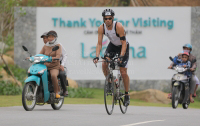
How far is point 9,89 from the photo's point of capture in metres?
18.9

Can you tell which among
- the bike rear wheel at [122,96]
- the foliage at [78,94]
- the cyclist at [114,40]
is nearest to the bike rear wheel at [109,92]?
the cyclist at [114,40]

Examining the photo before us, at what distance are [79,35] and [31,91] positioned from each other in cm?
1306

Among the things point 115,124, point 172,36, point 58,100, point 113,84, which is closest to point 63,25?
point 172,36

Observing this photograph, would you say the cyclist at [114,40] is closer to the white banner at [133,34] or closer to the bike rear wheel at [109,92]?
the bike rear wheel at [109,92]

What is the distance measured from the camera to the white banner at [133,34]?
23.7 metres

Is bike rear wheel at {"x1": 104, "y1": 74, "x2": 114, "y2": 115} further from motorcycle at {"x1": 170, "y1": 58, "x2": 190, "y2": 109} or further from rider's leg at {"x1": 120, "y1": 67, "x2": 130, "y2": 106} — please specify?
motorcycle at {"x1": 170, "y1": 58, "x2": 190, "y2": 109}

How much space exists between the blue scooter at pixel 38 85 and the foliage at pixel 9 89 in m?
7.42

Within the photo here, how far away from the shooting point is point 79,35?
23812 millimetres

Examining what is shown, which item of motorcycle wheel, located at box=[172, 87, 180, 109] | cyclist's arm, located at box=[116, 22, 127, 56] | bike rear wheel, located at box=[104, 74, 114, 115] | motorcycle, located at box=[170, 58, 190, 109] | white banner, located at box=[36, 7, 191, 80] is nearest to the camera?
bike rear wheel, located at box=[104, 74, 114, 115]

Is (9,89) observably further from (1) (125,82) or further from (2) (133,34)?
(1) (125,82)

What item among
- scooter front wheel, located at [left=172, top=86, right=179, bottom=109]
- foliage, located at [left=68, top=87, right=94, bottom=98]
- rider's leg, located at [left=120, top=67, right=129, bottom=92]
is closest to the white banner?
foliage, located at [left=68, top=87, right=94, bottom=98]

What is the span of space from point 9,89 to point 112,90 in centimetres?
965

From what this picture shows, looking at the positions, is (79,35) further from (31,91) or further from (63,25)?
(31,91)

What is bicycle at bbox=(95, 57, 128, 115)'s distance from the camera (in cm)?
997
